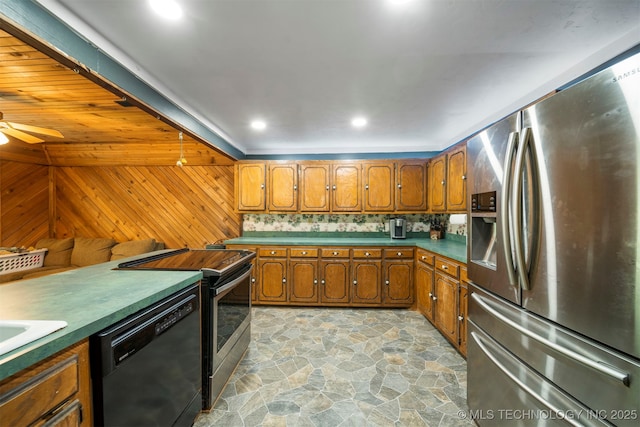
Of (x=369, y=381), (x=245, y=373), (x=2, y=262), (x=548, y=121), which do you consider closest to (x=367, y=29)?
(x=548, y=121)

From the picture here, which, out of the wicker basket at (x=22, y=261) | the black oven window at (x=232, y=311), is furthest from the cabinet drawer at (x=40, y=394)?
the wicker basket at (x=22, y=261)

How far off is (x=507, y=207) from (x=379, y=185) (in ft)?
8.60

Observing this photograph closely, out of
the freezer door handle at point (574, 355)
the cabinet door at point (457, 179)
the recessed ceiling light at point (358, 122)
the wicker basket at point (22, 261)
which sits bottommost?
the wicker basket at point (22, 261)

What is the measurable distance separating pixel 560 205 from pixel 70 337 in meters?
1.88

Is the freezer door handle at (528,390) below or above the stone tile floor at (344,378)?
above

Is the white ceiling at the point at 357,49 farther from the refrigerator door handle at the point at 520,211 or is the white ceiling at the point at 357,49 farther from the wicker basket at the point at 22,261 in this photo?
the wicker basket at the point at 22,261

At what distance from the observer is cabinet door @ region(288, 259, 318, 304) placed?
3623 mm

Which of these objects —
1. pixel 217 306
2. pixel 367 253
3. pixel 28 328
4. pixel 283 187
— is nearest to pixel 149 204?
pixel 283 187

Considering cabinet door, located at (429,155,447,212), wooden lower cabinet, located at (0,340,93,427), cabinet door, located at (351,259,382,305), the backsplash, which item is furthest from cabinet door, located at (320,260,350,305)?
wooden lower cabinet, located at (0,340,93,427)

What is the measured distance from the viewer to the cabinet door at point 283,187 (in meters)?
3.93

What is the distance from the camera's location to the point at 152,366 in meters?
1.22

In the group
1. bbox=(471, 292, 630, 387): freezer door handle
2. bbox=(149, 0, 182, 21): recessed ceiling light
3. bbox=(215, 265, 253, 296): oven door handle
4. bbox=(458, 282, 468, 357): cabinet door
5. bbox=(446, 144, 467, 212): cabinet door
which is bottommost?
bbox=(458, 282, 468, 357): cabinet door

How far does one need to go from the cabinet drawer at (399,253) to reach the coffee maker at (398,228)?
1.18 feet

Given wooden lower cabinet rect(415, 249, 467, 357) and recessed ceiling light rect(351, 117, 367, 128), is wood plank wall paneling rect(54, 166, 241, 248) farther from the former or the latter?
wooden lower cabinet rect(415, 249, 467, 357)
